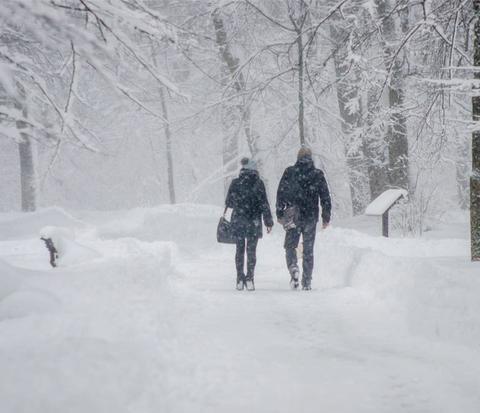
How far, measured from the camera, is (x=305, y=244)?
7.67m

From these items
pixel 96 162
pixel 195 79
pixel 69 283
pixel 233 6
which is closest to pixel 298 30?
pixel 233 6

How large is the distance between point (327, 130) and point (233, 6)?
19.1 ft

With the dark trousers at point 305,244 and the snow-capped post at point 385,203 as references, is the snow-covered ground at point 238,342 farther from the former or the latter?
the snow-capped post at point 385,203

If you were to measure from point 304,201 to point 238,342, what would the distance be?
3.29m

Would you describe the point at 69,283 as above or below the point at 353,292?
above

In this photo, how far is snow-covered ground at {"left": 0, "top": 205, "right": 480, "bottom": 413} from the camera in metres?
3.35

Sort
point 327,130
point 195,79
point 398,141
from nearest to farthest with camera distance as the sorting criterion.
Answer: point 398,141
point 327,130
point 195,79

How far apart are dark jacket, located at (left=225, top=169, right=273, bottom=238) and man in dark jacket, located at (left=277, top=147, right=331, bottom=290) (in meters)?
0.28

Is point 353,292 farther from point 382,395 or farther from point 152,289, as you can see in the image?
point 382,395

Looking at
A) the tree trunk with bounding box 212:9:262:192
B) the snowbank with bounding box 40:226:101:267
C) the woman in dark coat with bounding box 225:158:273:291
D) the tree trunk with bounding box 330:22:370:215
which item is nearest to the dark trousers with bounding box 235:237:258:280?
the woman in dark coat with bounding box 225:158:273:291

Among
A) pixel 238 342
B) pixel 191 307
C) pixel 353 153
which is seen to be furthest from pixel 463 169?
pixel 238 342

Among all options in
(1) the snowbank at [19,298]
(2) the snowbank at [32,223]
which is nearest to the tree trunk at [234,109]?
(2) the snowbank at [32,223]

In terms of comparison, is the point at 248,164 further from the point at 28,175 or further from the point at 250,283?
the point at 28,175

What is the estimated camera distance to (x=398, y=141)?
570 inches
